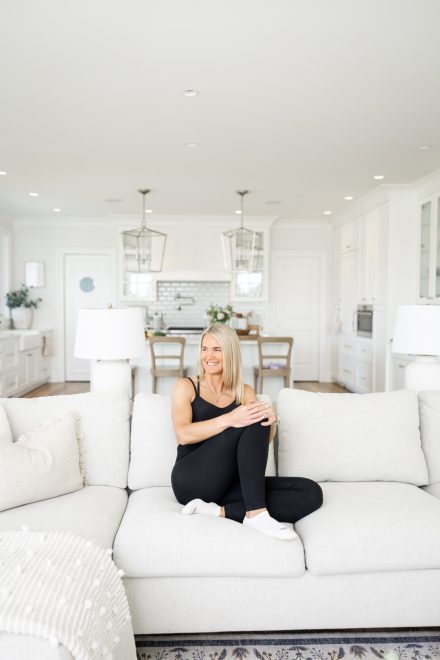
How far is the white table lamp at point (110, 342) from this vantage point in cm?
289

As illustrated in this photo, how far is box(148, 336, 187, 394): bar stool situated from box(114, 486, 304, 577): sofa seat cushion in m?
3.85

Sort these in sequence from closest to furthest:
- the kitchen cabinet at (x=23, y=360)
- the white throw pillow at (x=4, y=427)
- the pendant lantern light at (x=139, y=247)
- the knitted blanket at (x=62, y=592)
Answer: the knitted blanket at (x=62, y=592), the white throw pillow at (x=4, y=427), the pendant lantern light at (x=139, y=247), the kitchen cabinet at (x=23, y=360)

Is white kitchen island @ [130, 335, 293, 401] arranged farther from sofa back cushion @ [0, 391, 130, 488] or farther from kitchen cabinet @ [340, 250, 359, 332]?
sofa back cushion @ [0, 391, 130, 488]

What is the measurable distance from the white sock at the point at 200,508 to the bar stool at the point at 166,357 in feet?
12.0

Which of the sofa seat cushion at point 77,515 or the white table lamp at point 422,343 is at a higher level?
the white table lamp at point 422,343

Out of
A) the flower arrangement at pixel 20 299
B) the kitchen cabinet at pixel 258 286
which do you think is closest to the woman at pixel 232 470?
the kitchen cabinet at pixel 258 286

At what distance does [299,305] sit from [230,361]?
656cm

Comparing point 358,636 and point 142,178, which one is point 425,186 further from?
point 358,636

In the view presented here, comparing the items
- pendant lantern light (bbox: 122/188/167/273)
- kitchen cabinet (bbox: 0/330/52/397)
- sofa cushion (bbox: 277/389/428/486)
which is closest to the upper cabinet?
pendant lantern light (bbox: 122/188/167/273)

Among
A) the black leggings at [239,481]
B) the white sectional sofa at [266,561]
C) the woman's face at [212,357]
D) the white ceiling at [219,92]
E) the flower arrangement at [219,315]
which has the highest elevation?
the white ceiling at [219,92]

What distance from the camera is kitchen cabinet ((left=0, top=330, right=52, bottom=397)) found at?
6.91 m

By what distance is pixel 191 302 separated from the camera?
8.84m

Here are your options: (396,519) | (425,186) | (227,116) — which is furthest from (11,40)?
(425,186)

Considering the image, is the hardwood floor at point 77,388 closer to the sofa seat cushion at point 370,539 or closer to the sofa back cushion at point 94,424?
the sofa back cushion at point 94,424
